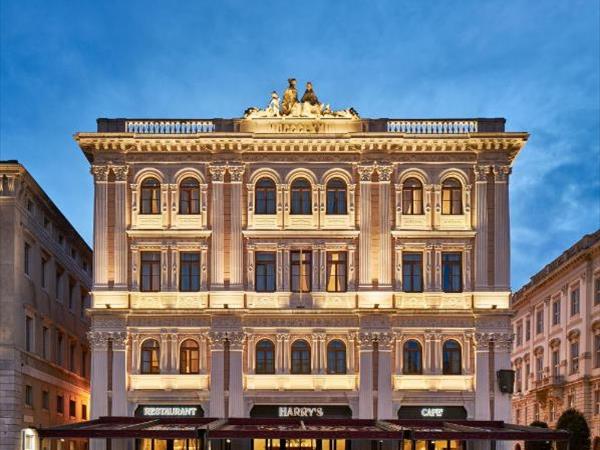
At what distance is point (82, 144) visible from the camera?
54812mm

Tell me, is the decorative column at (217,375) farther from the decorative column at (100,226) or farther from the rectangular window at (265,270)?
the decorative column at (100,226)

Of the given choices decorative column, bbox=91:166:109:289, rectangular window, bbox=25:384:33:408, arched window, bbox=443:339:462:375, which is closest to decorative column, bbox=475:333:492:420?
arched window, bbox=443:339:462:375

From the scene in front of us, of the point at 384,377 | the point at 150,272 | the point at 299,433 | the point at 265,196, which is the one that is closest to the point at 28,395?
the point at 150,272

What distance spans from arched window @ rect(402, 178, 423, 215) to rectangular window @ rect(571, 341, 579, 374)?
29.0m

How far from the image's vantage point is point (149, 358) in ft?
176

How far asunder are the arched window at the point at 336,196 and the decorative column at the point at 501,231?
8364 mm

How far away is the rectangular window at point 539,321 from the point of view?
89312 mm

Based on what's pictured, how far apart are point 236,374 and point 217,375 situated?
3.35 feet

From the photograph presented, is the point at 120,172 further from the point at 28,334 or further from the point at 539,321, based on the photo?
the point at 539,321

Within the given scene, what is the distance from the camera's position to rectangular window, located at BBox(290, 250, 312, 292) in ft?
179

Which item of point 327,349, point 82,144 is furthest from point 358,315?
point 82,144

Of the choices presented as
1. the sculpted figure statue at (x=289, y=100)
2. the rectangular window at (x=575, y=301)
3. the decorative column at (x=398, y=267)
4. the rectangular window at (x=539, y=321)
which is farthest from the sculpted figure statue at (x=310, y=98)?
the rectangular window at (x=539, y=321)

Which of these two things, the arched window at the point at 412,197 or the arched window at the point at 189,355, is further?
the arched window at the point at 412,197

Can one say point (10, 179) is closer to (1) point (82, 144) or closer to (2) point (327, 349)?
(1) point (82, 144)
